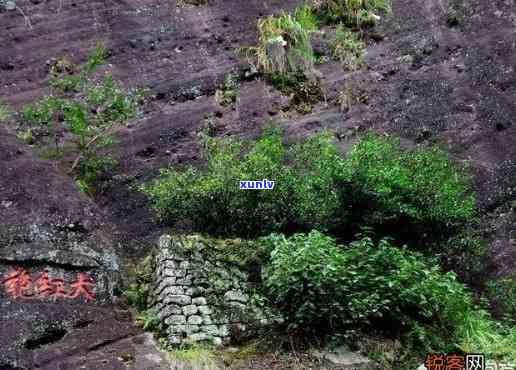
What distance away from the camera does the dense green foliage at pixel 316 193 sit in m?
8.40

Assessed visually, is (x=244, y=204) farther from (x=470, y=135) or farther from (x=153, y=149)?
(x=470, y=135)

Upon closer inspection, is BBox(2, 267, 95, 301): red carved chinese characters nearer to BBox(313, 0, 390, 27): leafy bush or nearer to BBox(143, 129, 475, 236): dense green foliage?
BBox(143, 129, 475, 236): dense green foliage

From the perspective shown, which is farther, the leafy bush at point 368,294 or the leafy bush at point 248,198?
the leafy bush at point 248,198

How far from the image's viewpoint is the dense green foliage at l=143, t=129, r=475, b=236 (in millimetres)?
8398

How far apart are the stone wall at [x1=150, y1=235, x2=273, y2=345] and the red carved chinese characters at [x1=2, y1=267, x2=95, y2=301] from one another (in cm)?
75

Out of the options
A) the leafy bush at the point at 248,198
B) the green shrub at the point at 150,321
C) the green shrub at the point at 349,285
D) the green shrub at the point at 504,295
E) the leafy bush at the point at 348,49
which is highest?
the leafy bush at the point at 348,49

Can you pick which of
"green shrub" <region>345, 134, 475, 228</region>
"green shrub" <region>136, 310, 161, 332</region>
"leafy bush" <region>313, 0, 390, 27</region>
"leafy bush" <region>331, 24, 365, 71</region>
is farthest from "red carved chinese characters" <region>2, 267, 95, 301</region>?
"leafy bush" <region>313, 0, 390, 27</region>

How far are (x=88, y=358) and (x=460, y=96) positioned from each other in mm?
8035

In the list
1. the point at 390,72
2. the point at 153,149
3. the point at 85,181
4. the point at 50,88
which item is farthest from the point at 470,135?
the point at 50,88

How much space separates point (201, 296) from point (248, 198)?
149 cm

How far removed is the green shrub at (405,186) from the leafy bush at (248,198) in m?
0.37

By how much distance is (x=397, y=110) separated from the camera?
38.9 feet

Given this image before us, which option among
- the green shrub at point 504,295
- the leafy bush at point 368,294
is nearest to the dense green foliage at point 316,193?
the leafy bush at point 368,294

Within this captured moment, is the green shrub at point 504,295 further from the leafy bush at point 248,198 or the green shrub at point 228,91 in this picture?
the green shrub at point 228,91
